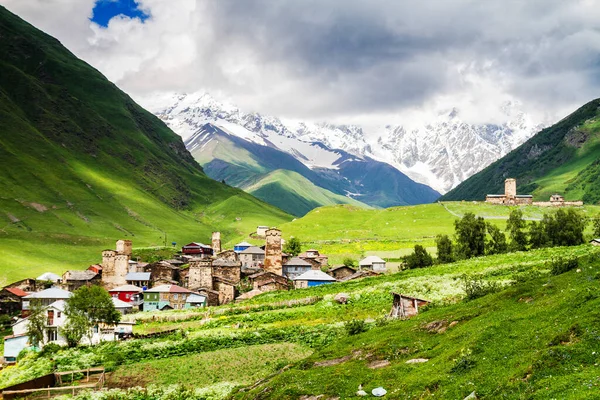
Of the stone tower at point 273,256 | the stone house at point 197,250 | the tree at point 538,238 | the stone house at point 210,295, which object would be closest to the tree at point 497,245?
the tree at point 538,238

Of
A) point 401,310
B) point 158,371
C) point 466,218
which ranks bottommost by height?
point 158,371

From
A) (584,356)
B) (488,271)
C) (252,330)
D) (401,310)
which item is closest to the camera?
(584,356)

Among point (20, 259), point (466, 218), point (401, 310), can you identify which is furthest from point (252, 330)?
point (20, 259)

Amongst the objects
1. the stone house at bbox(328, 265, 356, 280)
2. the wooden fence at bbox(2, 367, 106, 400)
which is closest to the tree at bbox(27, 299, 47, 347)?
the wooden fence at bbox(2, 367, 106, 400)

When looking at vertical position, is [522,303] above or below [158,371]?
above

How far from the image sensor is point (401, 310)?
200 ft

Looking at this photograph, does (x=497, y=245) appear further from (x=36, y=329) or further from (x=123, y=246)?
(x=123, y=246)

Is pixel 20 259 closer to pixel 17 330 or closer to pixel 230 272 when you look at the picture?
pixel 230 272

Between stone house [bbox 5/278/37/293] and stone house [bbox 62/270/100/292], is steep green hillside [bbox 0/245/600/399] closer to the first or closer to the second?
stone house [bbox 62/270/100/292]

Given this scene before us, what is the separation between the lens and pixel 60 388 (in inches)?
2013

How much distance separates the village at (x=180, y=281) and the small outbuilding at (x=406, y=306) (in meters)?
45.7

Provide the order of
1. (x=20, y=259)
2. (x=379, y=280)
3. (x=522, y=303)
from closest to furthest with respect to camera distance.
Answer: (x=522, y=303) < (x=379, y=280) < (x=20, y=259)

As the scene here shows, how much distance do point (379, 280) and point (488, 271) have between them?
21829 millimetres

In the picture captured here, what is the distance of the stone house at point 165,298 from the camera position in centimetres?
11356
